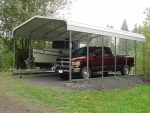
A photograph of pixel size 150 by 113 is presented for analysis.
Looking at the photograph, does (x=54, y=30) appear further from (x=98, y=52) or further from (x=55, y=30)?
(x=98, y=52)

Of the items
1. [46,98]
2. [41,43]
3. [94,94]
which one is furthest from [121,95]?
[41,43]

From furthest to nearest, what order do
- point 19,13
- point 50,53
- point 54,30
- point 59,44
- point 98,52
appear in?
point 19,13, point 54,30, point 59,44, point 50,53, point 98,52

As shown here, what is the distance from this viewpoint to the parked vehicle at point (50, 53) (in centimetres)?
1545

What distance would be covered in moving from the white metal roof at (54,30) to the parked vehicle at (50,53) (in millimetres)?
930

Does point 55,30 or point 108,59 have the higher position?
point 55,30

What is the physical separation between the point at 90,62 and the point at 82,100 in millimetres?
5296

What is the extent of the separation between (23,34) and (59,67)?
156 inches

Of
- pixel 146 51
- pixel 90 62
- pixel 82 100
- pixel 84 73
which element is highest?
pixel 146 51

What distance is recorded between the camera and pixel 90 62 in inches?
548

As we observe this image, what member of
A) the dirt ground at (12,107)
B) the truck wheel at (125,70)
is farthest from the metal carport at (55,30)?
the dirt ground at (12,107)

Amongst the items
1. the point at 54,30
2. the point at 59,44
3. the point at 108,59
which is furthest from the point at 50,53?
the point at 108,59

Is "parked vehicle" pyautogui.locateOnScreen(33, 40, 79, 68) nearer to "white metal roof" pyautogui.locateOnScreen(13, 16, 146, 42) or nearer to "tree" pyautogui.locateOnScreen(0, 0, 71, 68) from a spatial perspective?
"white metal roof" pyautogui.locateOnScreen(13, 16, 146, 42)

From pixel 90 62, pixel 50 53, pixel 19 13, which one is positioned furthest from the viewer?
pixel 19 13

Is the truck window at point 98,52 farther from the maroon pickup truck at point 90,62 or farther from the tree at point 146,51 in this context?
the tree at point 146,51
